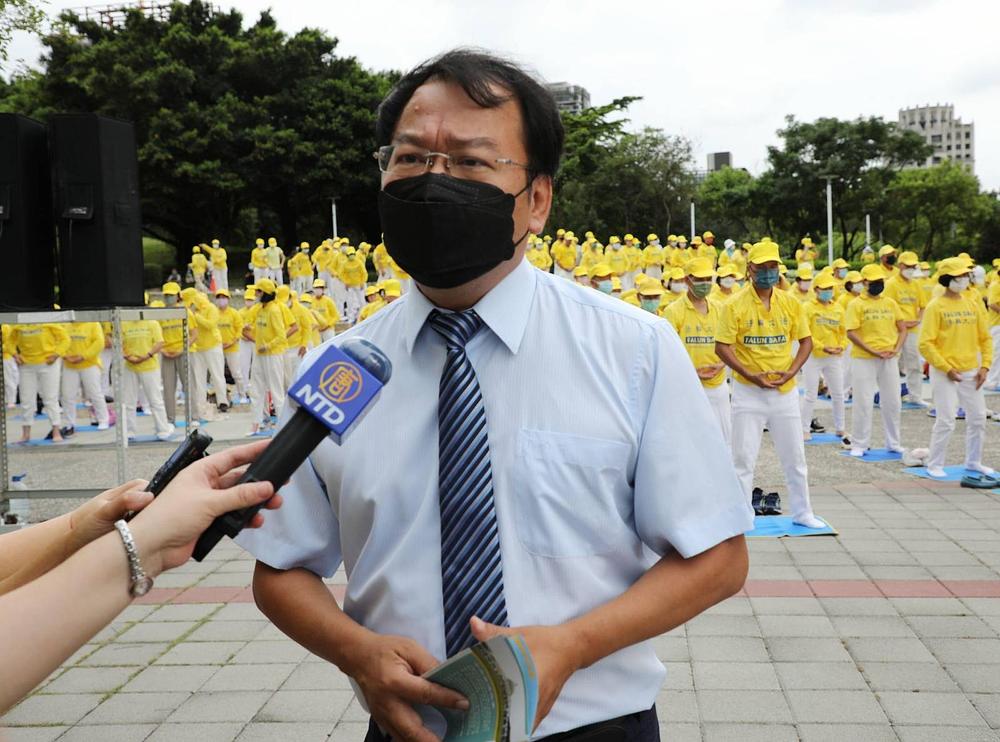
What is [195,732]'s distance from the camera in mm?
4219

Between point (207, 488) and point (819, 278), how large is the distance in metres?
13.1

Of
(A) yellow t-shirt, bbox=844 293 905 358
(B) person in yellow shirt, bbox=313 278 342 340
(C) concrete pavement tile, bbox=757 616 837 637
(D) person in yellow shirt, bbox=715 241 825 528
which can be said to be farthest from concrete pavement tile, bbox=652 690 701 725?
(B) person in yellow shirt, bbox=313 278 342 340

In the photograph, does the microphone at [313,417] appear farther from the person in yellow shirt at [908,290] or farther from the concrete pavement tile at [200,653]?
the person in yellow shirt at [908,290]

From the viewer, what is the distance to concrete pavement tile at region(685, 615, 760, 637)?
5.32 meters

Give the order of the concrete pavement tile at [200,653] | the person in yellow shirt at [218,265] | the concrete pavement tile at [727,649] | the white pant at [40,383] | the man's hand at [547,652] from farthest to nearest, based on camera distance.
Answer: the person in yellow shirt at [218,265] < the white pant at [40,383] < the concrete pavement tile at [200,653] < the concrete pavement tile at [727,649] < the man's hand at [547,652]

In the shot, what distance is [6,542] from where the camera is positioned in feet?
6.37

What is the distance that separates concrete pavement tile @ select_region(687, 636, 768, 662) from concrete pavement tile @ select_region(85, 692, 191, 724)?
8.62 ft

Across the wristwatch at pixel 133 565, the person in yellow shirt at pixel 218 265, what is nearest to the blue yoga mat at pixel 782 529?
the wristwatch at pixel 133 565

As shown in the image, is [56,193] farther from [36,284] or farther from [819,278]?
[819,278]

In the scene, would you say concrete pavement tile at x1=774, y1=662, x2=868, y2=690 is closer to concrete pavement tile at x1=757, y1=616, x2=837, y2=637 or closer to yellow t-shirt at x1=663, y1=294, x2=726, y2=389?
concrete pavement tile at x1=757, y1=616, x2=837, y2=637

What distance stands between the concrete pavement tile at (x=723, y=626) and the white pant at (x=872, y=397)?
6.67 meters

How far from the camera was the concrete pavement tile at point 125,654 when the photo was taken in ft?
17.0

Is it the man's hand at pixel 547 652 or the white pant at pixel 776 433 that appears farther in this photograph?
the white pant at pixel 776 433

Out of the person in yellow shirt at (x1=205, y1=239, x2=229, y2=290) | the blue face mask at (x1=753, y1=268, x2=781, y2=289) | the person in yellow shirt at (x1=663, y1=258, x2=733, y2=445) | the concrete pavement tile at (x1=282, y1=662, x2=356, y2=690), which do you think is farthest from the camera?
the person in yellow shirt at (x1=205, y1=239, x2=229, y2=290)
